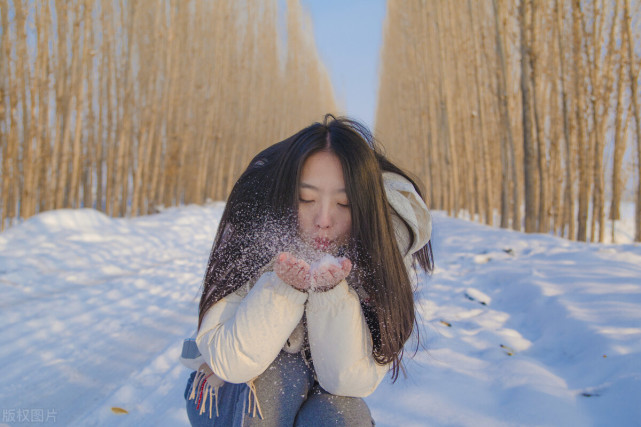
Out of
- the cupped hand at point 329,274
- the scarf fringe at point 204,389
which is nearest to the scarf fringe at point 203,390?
the scarf fringe at point 204,389

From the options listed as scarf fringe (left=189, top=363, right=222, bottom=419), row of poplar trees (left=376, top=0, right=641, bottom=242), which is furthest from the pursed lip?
row of poplar trees (left=376, top=0, right=641, bottom=242)

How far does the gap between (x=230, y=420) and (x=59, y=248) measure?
4887 millimetres

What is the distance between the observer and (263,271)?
1.24m

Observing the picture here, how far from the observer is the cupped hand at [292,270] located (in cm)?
103

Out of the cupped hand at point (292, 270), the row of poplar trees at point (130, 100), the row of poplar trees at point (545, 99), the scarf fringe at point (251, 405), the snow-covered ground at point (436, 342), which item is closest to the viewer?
the cupped hand at point (292, 270)

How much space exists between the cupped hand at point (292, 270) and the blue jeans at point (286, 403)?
Result: 0.31m

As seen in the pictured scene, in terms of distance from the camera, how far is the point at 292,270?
103cm

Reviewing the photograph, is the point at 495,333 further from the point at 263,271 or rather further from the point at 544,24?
the point at 544,24

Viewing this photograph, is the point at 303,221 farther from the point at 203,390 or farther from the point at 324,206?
the point at 203,390

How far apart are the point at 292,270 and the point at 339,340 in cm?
21

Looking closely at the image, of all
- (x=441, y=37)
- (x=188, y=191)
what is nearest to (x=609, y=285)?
(x=441, y=37)

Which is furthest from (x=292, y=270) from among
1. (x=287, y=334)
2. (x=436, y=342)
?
(x=436, y=342)

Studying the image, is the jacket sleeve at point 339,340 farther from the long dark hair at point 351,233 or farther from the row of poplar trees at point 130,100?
the row of poplar trees at point 130,100

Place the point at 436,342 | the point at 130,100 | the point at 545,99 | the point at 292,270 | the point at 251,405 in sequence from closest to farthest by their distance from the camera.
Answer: the point at 292,270
the point at 251,405
the point at 436,342
the point at 545,99
the point at 130,100
